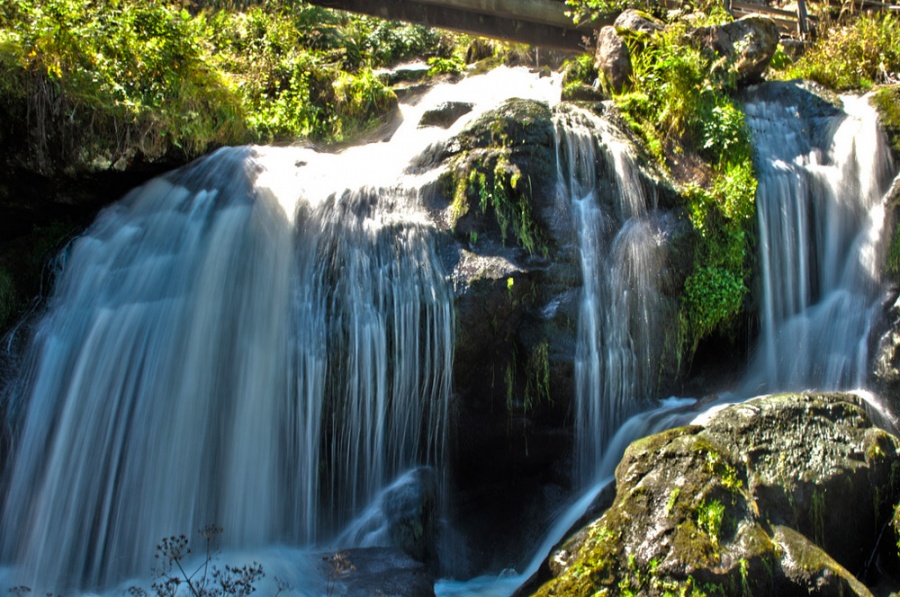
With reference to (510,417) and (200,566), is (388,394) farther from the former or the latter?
(200,566)

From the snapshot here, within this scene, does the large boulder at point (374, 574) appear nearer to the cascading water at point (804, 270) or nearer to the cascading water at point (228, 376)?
the cascading water at point (228, 376)

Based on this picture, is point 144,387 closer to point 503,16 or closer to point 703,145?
point 703,145

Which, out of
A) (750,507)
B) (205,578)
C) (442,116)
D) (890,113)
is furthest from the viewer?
(442,116)

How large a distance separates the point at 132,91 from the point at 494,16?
6.12 metres

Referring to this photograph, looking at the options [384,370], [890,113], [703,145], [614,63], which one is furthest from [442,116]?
[890,113]

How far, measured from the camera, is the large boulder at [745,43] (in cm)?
938

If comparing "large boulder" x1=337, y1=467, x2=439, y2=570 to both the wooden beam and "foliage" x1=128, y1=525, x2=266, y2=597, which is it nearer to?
"foliage" x1=128, y1=525, x2=266, y2=597

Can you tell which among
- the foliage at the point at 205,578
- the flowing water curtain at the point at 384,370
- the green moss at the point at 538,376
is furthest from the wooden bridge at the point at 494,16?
the foliage at the point at 205,578

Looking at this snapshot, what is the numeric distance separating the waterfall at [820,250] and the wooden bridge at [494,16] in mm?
4380

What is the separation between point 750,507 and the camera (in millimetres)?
4543

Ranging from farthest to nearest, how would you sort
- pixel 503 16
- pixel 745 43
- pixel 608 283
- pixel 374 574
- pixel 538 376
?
pixel 503 16
pixel 745 43
pixel 608 283
pixel 538 376
pixel 374 574

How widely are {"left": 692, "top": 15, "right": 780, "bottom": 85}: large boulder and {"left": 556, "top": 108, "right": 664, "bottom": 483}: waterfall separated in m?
2.78

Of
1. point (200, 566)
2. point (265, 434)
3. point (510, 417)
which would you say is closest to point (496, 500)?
point (510, 417)

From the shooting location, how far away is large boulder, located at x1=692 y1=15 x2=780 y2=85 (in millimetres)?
9375
